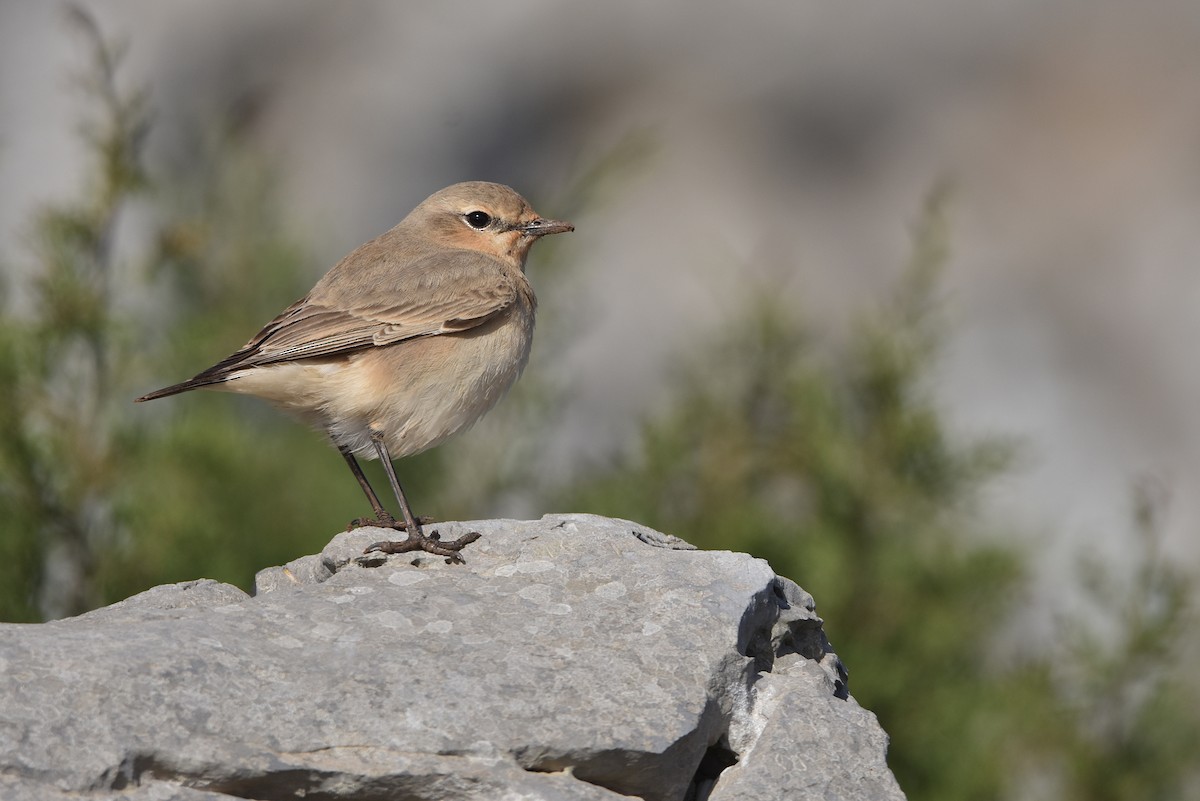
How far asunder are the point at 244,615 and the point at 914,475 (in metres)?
5.31

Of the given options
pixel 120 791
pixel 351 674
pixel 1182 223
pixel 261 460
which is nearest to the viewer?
pixel 120 791

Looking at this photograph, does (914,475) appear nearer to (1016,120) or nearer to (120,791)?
(120,791)

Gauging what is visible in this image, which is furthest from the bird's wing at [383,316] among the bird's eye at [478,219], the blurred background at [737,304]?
the blurred background at [737,304]

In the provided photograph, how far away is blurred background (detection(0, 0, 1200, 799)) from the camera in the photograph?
8.32 meters

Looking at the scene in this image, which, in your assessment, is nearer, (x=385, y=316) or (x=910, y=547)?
(x=385, y=316)

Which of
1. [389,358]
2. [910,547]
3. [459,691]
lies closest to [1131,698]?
[910,547]

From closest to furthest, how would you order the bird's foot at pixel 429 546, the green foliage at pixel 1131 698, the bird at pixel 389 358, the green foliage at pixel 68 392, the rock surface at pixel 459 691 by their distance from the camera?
the rock surface at pixel 459 691
the bird's foot at pixel 429 546
the bird at pixel 389 358
the green foliage at pixel 68 392
the green foliage at pixel 1131 698

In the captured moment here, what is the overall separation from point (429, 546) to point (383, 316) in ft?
6.40

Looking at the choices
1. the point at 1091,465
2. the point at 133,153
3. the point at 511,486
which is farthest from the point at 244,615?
the point at 1091,465

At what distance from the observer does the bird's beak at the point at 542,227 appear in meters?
7.54

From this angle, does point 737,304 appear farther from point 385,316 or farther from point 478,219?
point 385,316

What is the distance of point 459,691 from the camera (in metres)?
3.91

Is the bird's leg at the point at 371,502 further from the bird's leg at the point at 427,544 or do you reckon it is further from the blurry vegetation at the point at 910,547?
the blurry vegetation at the point at 910,547

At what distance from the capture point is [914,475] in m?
8.68
